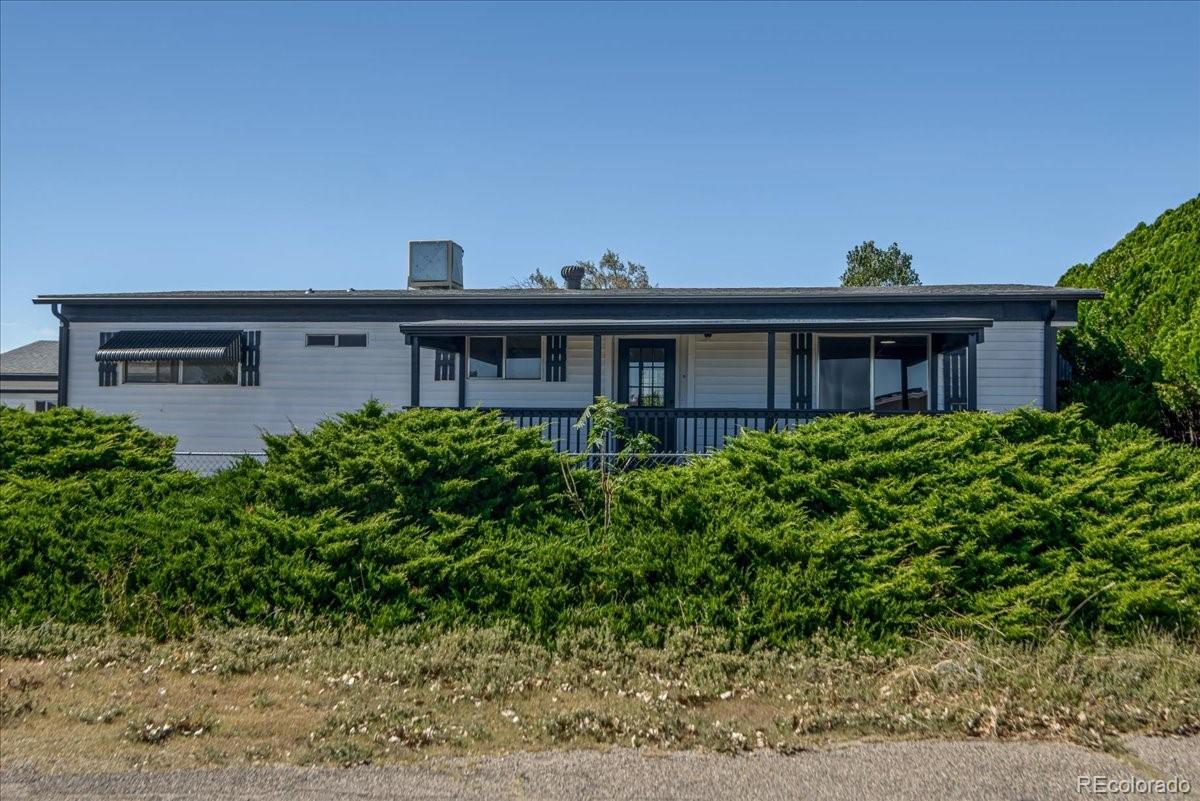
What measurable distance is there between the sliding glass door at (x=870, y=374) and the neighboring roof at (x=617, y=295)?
85 centimetres

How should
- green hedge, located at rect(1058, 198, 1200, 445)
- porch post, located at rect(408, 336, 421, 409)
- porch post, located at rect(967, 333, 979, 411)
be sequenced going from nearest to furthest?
porch post, located at rect(967, 333, 979, 411) < green hedge, located at rect(1058, 198, 1200, 445) < porch post, located at rect(408, 336, 421, 409)

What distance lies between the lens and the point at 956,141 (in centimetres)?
1380

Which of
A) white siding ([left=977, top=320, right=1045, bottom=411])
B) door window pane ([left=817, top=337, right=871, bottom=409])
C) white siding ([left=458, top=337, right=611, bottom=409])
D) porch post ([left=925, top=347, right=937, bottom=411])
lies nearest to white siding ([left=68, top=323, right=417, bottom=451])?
white siding ([left=458, top=337, right=611, bottom=409])

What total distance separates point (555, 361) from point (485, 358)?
113 cm

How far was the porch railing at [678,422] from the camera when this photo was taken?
1080cm

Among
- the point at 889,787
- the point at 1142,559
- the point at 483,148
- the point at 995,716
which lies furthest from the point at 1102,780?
the point at 483,148

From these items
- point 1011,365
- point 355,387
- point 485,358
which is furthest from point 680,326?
point 355,387

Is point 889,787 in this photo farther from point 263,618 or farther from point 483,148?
point 483,148

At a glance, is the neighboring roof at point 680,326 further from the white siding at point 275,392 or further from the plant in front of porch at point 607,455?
the plant in front of porch at point 607,455

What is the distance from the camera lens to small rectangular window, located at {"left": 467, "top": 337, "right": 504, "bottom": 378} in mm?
12719

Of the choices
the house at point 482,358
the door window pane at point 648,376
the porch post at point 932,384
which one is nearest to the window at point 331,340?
the house at point 482,358

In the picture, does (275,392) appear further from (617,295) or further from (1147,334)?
(1147,334)

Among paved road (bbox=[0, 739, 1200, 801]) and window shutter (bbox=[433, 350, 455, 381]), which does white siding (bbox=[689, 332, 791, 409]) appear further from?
paved road (bbox=[0, 739, 1200, 801])

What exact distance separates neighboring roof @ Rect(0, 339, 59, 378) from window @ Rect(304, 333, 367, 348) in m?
10.1
